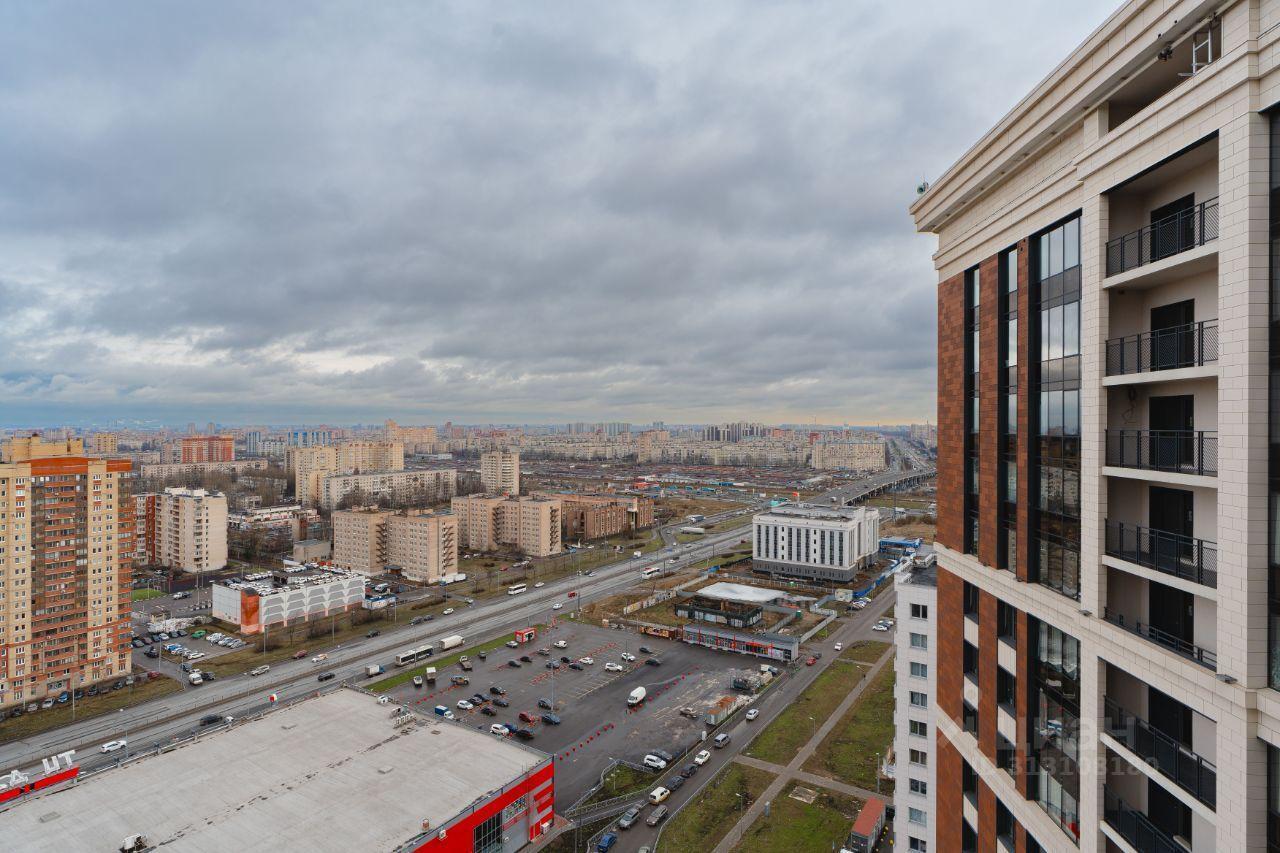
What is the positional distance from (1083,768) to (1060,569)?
8.21ft

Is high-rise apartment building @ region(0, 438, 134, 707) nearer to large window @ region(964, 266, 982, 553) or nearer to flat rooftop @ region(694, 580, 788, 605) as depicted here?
flat rooftop @ region(694, 580, 788, 605)

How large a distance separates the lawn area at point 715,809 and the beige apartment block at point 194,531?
215 feet

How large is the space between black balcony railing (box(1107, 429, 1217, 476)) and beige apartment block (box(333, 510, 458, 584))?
65.3 meters

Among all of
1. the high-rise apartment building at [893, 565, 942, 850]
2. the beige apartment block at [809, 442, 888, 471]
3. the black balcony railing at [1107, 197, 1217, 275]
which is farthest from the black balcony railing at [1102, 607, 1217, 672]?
the beige apartment block at [809, 442, 888, 471]

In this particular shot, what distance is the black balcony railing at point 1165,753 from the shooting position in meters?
6.31

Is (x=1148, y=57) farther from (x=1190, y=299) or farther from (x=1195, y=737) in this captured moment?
(x=1195, y=737)

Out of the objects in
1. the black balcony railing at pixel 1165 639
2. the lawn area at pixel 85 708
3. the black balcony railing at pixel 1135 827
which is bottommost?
the lawn area at pixel 85 708

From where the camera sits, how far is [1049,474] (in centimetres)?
918

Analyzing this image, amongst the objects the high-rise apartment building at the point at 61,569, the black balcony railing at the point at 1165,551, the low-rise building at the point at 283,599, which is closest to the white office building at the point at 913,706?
the black balcony railing at the point at 1165,551

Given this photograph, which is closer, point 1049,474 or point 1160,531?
point 1160,531

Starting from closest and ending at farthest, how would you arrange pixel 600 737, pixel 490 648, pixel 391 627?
pixel 600 737 → pixel 490 648 → pixel 391 627

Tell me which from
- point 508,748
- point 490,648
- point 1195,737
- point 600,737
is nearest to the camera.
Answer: point 1195,737

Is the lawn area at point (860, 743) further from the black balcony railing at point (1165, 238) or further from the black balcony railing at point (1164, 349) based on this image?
the black balcony railing at point (1165, 238)

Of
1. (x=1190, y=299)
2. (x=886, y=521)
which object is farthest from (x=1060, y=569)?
(x=886, y=521)
